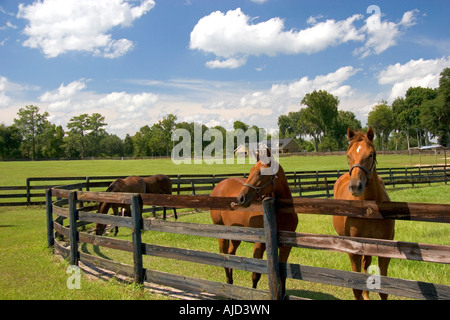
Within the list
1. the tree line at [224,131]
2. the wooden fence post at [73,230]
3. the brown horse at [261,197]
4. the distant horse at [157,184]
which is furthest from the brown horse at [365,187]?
the tree line at [224,131]

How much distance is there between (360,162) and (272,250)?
1495 mm

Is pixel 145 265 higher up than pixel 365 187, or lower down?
lower down

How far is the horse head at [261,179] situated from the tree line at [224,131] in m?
74.1

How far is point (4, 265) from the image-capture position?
6531 millimetres

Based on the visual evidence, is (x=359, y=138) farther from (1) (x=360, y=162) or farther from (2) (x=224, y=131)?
(2) (x=224, y=131)

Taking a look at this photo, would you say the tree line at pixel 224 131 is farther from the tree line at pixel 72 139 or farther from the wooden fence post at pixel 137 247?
the wooden fence post at pixel 137 247

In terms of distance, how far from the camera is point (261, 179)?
4.55 m

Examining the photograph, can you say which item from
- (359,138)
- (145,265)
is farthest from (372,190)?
(145,265)

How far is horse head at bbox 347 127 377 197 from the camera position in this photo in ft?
12.6

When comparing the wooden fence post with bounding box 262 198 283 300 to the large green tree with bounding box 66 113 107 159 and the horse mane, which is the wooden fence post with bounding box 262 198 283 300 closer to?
the horse mane

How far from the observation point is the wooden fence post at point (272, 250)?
3.92 meters
